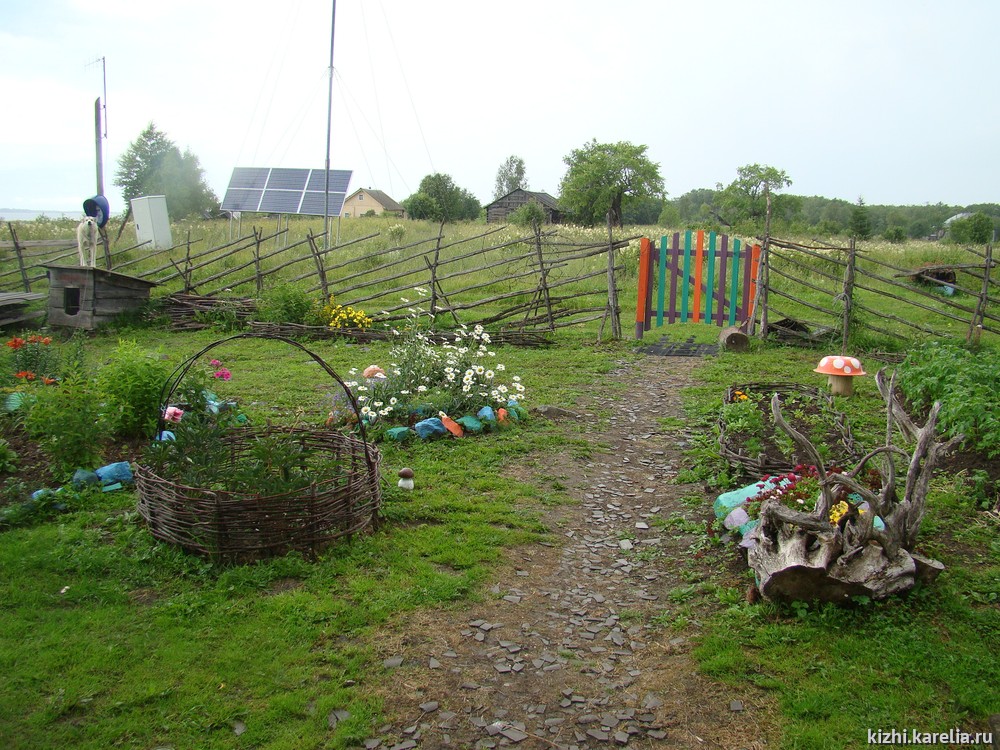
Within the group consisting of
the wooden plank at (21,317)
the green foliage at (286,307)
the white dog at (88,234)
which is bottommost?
the wooden plank at (21,317)

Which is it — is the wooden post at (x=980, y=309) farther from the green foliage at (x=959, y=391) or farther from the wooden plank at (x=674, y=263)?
the wooden plank at (x=674, y=263)

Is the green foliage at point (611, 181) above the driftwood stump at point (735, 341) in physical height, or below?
above

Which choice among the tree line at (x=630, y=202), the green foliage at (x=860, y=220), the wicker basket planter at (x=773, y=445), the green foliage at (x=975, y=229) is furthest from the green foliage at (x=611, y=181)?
the wicker basket planter at (x=773, y=445)

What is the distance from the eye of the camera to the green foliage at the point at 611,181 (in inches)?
1890

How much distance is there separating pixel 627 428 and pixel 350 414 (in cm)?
269

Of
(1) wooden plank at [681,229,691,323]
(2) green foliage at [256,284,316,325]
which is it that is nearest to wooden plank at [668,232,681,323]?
(1) wooden plank at [681,229,691,323]

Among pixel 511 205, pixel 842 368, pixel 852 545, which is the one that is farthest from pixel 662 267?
pixel 511 205

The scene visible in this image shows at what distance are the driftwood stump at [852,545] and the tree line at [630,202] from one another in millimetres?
26360

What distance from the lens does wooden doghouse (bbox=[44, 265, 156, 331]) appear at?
1186cm

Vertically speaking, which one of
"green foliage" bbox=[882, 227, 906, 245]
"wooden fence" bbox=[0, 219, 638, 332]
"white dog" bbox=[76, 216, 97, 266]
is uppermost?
"green foliage" bbox=[882, 227, 906, 245]

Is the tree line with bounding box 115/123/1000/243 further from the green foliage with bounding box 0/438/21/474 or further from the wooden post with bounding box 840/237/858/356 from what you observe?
the green foliage with bounding box 0/438/21/474

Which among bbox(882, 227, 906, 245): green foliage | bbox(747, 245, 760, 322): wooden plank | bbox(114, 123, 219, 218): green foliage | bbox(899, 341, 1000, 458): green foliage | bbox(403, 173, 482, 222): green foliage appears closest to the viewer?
bbox(899, 341, 1000, 458): green foliage

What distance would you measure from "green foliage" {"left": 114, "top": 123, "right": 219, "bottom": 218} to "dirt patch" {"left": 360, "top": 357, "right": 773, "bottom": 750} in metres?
33.3

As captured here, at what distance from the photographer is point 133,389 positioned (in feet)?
19.5
